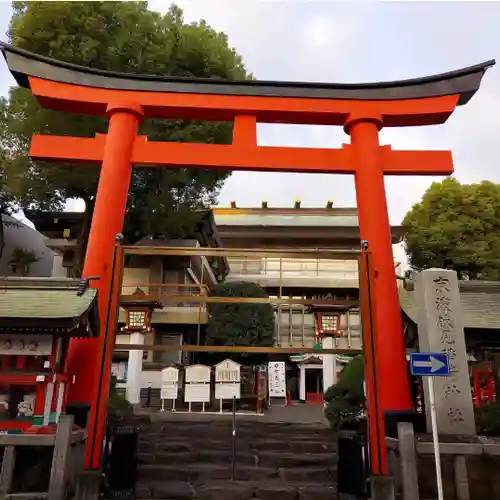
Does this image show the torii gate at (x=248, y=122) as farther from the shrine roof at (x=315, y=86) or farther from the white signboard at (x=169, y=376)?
the white signboard at (x=169, y=376)

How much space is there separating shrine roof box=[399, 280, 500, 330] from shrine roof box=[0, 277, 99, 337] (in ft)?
17.6

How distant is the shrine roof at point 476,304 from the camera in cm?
780

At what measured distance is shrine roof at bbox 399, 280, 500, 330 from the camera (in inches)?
307

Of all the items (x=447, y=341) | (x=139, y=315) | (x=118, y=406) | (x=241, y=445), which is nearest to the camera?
(x=447, y=341)

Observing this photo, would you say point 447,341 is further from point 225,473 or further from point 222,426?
point 222,426

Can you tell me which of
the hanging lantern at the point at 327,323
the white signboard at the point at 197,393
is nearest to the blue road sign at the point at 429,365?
the white signboard at the point at 197,393

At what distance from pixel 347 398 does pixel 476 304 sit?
340 centimetres

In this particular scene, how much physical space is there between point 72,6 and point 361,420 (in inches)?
557

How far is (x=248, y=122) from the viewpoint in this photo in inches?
373

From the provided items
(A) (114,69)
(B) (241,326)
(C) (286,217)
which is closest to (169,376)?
(B) (241,326)

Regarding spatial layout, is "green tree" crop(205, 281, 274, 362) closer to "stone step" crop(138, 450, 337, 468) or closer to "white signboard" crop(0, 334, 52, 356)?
"stone step" crop(138, 450, 337, 468)

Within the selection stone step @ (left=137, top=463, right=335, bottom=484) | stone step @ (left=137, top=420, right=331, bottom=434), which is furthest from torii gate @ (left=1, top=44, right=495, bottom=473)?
stone step @ (left=137, top=420, right=331, bottom=434)

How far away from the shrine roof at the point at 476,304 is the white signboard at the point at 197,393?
5803 millimetres

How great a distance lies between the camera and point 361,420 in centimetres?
933
